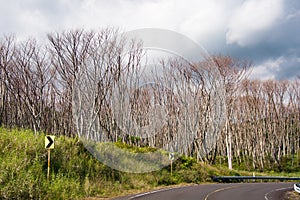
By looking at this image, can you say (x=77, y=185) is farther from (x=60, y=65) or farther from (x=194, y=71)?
(x=194, y=71)

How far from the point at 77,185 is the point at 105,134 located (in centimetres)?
2276

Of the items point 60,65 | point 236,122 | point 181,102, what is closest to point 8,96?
point 60,65

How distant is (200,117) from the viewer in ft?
135

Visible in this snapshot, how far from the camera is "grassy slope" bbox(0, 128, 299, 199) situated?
11625mm

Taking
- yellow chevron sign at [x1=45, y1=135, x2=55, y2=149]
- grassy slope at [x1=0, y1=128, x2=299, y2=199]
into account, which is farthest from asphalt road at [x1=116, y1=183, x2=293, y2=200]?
yellow chevron sign at [x1=45, y1=135, x2=55, y2=149]

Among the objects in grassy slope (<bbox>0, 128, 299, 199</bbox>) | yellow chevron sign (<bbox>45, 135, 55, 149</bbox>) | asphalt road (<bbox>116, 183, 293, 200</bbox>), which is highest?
yellow chevron sign (<bbox>45, 135, 55, 149</bbox>)

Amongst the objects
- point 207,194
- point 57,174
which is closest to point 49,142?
point 57,174

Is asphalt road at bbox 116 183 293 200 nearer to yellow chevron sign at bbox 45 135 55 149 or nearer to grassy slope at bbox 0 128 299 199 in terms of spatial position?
grassy slope at bbox 0 128 299 199

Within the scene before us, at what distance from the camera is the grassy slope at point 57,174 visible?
11.6 metres

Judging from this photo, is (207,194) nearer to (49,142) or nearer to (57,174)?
(57,174)

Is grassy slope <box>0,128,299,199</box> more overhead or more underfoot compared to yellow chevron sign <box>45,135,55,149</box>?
more underfoot

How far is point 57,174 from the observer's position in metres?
15.0

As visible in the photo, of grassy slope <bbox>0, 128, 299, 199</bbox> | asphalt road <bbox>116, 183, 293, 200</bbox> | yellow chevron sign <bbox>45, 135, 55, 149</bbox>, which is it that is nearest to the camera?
grassy slope <bbox>0, 128, 299, 199</bbox>

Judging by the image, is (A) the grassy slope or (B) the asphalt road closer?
(A) the grassy slope
